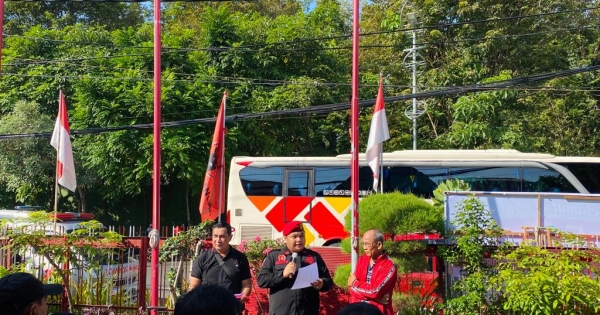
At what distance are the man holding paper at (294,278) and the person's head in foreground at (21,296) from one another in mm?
2809

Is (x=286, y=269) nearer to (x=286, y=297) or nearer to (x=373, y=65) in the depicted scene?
(x=286, y=297)

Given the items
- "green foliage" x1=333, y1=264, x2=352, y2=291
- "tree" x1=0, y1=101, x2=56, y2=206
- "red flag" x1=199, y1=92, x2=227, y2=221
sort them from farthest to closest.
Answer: "tree" x1=0, y1=101, x2=56, y2=206 < "red flag" x1=199, y1=92, x2=227, y2=221 < "green foliage" x1=333, y1=264, x2=352, y2=291

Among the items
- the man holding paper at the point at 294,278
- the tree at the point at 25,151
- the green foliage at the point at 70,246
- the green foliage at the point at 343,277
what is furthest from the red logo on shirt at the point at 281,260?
the tree at the point at 25,151

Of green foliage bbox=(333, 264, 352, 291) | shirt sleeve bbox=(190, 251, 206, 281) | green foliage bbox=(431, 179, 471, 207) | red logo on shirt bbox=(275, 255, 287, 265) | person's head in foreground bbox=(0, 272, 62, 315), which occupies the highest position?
green foliage bbox=(431, 179, 471, 207)

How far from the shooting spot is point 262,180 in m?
17.7

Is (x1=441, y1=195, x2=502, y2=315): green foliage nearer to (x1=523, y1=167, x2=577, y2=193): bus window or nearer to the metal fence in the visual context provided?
the metal fence

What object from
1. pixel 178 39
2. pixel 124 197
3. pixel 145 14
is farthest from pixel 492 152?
pixel 145 14

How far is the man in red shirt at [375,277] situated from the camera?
600cm

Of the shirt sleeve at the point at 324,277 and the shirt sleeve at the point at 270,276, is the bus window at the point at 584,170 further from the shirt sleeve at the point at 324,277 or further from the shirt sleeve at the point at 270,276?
the shirt sleeve at the point at 270,276

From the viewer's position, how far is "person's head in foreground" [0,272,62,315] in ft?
11.6

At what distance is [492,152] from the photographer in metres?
16.6

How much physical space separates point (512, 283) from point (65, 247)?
582 centimetres

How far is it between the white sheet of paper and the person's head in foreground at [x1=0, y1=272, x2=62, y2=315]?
2.81 meters

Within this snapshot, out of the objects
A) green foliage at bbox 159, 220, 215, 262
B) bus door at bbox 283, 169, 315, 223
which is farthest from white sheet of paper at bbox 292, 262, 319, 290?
bus door at bbox 283, 169, 315, 223
